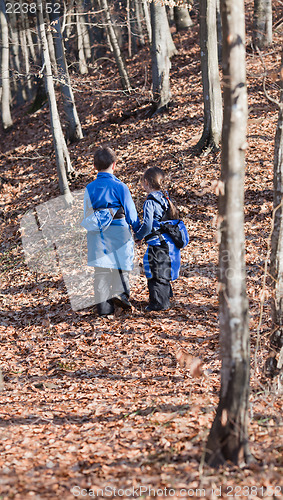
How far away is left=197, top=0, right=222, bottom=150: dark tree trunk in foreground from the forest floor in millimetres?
522

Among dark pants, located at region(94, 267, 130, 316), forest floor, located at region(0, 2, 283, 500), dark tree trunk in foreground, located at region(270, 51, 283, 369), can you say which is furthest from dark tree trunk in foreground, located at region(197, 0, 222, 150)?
dark tree trunk in foreground, located at region(270, 51, 283, 369)

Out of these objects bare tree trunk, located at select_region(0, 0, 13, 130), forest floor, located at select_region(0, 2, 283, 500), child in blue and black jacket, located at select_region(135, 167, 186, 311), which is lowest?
forest floor, located at select_region(0, 2, 283, 500)

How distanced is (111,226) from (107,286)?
0.91m

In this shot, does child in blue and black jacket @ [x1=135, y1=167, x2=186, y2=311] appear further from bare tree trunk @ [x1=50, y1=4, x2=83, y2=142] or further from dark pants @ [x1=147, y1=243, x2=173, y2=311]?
bare tree trunk @ [x1=50, y1=4, x2=83, y2=142]

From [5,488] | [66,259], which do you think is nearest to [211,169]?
[66,259]

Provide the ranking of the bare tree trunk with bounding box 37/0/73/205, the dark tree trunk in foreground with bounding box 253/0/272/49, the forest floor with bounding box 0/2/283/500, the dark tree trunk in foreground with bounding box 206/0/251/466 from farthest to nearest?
the dark tree trunk in foreground with bounding box 253/0/272/49
the bare tree trunk with bounding box 37/0/73/205
the forest floor with bounding box 0/2/283/500
the dark tree trunk in foreground with bounding box 206/0/251/466

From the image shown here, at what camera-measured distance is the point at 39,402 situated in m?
4.82

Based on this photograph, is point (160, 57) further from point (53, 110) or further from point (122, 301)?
point (122, 301)

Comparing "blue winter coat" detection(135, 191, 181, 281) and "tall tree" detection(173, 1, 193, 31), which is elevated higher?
"tall tree" detection(173, 1, 193, 31)

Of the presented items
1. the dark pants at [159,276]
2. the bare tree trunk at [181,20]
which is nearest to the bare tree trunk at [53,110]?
the dark pants at [159,276]

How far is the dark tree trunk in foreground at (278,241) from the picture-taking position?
4.11m

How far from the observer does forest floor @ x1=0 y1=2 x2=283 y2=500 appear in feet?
10.8

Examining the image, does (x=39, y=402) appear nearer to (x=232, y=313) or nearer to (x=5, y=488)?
(x=5, y=488)

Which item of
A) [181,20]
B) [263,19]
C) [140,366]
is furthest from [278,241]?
[181,20]
